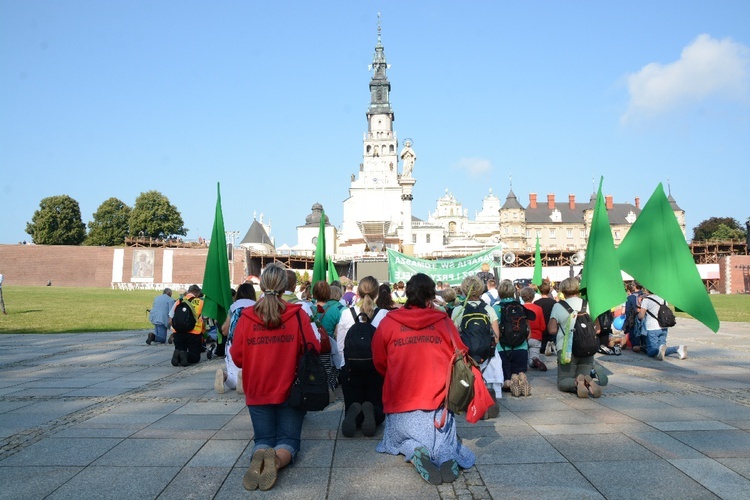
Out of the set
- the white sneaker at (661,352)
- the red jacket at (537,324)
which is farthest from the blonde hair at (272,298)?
the white sneaker at (661,352)

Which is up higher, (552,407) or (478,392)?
(478,392)

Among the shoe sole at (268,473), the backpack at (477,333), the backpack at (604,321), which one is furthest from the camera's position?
the backpack at (604,321)

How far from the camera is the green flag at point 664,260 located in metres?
8.63

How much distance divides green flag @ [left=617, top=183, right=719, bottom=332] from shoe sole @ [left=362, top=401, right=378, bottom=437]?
4676mm

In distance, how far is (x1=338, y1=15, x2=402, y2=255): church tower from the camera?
91.2m

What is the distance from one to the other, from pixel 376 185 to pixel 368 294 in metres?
93.5

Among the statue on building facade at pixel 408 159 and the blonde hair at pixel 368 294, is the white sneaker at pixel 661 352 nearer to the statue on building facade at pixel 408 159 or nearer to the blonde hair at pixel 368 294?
the blonde hair at pixel 368 294

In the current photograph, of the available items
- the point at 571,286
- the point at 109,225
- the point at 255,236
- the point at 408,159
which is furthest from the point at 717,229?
the point at 571,286

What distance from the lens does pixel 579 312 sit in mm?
8445

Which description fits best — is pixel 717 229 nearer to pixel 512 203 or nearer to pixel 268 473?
pixel 512 203

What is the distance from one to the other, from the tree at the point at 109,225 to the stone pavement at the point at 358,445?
3178 inches

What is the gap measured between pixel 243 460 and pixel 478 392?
229 cm

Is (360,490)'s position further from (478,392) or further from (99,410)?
(99,410)

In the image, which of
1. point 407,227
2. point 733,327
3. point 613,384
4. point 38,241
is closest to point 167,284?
point 38,241
